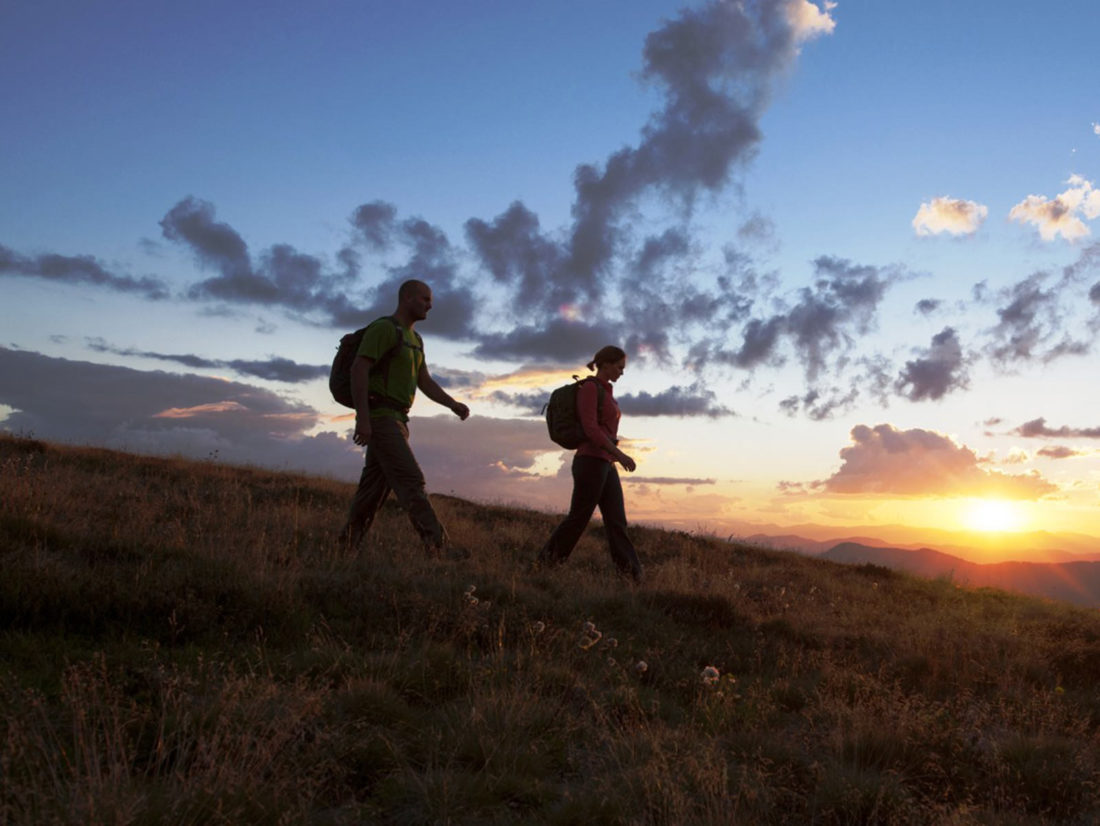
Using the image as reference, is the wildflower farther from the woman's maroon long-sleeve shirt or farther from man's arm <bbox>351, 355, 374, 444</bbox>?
the woman's maroon long-sleeve shirt

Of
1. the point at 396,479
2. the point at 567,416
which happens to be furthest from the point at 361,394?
the point at 567,416

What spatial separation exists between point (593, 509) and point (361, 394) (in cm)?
274

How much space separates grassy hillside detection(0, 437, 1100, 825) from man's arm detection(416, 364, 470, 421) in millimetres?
1414

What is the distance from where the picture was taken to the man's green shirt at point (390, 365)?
268 inches

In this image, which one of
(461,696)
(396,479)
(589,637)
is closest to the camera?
(461,696)

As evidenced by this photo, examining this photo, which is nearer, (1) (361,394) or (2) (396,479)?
(1) (361,394)

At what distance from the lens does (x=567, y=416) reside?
8.12 metres

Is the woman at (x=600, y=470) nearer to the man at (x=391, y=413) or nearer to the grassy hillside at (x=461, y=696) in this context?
the grassy hillside at (x=461, y=696)

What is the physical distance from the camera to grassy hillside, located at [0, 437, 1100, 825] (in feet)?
9.62

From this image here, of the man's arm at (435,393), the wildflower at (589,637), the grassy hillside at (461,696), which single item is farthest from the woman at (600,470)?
the wildflower at (589,637)

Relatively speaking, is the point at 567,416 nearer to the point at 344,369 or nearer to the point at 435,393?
the point at 435,393

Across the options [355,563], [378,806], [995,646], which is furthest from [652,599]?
[378,806]

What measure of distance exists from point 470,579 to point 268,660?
8.51 feet

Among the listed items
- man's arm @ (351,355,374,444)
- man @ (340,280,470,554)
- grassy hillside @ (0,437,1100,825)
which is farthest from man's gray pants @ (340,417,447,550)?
grassy hillside @ (0,437,1100,825)
